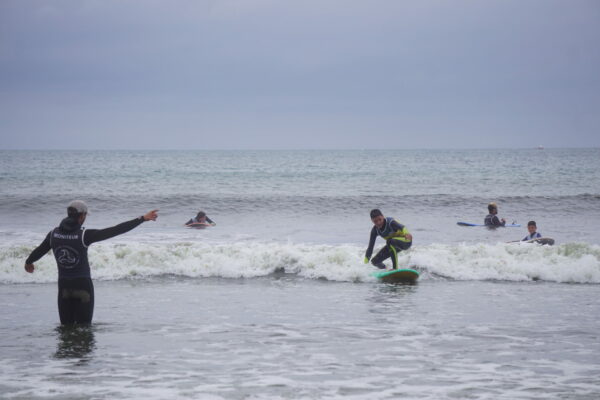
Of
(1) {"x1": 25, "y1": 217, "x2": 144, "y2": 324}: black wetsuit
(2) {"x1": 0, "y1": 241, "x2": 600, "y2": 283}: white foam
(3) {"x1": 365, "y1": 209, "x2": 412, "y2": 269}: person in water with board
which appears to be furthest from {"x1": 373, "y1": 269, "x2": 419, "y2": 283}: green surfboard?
(1) {"x1": 25, "y1": 217, "x2": 144, "y2": 324}: black wetsuit

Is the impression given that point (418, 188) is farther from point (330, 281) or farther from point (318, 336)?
point (318, 336)

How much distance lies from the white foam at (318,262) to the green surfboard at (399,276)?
22.0 inches

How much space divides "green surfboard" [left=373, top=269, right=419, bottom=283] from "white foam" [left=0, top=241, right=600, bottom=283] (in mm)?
558

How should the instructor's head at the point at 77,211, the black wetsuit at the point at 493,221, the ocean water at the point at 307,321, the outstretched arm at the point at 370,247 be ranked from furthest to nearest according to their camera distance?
the black wetsuit at the point at 493,221 → the outstretched arm at the point at 370,247 → the instructor's head at the point at 77,211 → the ocean water at the point at 307,321

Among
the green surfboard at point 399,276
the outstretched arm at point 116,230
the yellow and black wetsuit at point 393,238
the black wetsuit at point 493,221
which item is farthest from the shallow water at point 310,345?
the black wetsuit at point 493,221

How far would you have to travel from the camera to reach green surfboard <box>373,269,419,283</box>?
47.3 ft

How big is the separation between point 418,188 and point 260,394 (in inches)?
1647

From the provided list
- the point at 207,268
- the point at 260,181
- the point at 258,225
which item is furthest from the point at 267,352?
the point at 260,181

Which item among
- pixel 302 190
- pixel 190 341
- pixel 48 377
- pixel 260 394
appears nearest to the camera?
pixel 260 394

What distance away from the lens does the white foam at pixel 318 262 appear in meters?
15.5

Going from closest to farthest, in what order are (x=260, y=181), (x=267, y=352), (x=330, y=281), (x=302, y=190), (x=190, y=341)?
(x=267, y=352)
(x=190, y=341)
(x=330, y=281)
(x=302, y=190)
(x=260, y=181)

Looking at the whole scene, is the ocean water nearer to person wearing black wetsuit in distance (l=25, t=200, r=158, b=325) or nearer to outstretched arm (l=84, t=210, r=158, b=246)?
person wearing black wetsuit in distance (l=25, t=200, r=158, b=325)

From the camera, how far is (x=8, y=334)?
943cm

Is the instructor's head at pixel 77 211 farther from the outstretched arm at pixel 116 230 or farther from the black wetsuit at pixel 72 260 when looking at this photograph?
the outstretched arm at pixel 116 230
